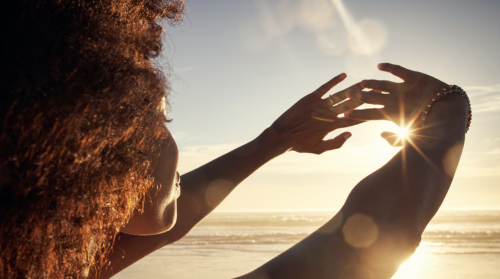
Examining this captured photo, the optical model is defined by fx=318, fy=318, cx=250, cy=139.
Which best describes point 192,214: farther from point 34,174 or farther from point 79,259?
point 34,174

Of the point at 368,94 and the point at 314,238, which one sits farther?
the point at 368,94

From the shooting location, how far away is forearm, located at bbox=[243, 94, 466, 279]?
82 centimetres

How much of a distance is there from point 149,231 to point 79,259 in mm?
475

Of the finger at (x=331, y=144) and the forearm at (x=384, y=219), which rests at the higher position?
the finger at (x=331, y=144)

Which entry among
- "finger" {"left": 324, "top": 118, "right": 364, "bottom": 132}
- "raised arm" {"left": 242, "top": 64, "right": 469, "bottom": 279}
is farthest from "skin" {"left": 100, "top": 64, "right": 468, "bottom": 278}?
"finger" {"left": 324, "top": 118, "right": 364, "bottom": 132}

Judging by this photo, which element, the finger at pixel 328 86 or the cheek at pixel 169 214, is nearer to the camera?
the cheek at pixel 169 214

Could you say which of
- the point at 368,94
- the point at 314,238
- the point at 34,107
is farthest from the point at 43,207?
the point at 368,94

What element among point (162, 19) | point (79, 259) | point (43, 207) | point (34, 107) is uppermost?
point (162, 19)

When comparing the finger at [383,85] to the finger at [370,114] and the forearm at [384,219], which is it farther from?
the forearm at [384,219]

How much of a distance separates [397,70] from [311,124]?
35.9 inches

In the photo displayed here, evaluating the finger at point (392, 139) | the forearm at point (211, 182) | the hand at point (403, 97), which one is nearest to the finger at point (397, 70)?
the hand at point (403, 97)

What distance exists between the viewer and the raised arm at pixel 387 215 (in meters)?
0.82

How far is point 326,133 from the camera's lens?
85.9 inches

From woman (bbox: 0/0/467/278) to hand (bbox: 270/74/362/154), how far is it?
2.92 ft
